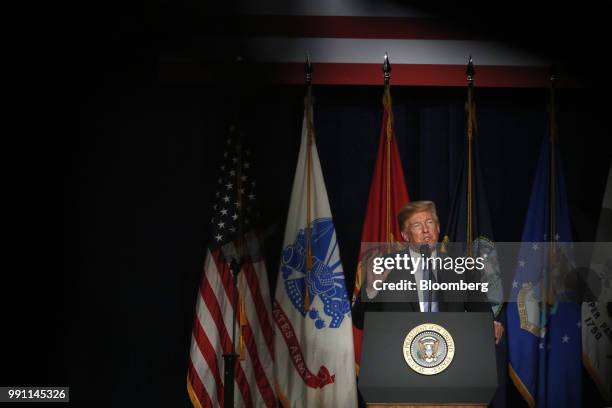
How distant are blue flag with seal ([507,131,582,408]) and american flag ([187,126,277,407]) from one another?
1.42 meters

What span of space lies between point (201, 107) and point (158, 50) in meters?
0.42

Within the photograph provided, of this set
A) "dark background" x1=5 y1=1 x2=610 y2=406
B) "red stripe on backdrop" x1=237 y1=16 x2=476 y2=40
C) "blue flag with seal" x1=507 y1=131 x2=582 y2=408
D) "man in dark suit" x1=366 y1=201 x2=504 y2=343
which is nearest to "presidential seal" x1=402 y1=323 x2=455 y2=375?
"man in dark suit" x1=366 y1=201 x2=504 y2=343

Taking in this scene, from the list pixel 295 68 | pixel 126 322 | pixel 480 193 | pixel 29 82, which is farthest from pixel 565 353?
pixel 29 82

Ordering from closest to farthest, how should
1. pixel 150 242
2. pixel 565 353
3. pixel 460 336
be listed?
pixel 460 336
pixel 565 353
pixel 150 242

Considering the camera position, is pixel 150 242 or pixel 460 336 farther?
pixel 150 242

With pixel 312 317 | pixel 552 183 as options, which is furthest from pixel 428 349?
pixel 552 183

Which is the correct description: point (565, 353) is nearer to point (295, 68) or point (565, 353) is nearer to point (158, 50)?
point (295, 68)

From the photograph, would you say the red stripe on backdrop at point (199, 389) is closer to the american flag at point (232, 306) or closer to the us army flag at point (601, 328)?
the american flag at point (232, 306)

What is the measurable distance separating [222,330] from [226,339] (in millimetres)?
55

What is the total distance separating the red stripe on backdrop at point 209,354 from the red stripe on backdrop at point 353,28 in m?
1.75

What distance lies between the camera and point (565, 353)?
4629mm

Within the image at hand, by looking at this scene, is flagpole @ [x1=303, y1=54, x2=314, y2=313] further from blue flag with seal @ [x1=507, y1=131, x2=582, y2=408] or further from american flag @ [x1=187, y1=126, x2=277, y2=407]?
blue flag with seal @ [x1=507, y1=131, x2=582, y2=408]

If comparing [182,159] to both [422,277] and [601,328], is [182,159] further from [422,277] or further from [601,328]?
[601,328]

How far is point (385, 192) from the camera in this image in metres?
4.70
